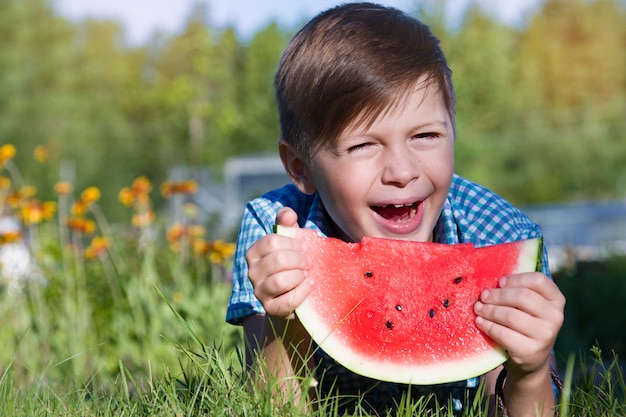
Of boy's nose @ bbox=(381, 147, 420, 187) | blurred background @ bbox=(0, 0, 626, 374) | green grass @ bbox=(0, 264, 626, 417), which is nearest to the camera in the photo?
green grass @ bbox=(0, 264, 626, 417)

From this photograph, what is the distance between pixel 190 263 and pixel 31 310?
51.0 inches

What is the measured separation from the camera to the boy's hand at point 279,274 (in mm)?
1878

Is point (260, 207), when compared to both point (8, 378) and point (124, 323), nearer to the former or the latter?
point (8, 378)

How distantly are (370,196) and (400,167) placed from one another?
124mm

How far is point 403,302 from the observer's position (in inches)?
86.3

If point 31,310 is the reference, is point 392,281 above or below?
above

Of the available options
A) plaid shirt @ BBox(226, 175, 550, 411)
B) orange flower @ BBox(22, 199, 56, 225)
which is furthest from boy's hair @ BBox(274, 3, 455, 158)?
orange flower @ BBox(22, 199, 56, 225)

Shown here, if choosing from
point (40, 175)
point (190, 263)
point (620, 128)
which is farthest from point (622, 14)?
point (190, 263)

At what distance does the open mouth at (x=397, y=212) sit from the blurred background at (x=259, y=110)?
1305cm

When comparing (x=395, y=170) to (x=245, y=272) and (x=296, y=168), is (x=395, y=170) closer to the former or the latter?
(x=296, y=168)

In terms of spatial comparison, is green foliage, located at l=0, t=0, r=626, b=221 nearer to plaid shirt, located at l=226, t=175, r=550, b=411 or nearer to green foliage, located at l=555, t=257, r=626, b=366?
green foliage, located at l=555, t=257, r=626, b=366

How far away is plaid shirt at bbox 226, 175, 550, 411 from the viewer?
2449mm

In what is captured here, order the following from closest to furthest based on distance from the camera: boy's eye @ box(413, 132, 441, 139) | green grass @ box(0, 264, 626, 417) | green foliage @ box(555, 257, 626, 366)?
green grass @ box(0, 264, 626, 417) < boy's eye @ box(413, 132, 441, 139) < green foliage @ box(555, 257, 626, 366)

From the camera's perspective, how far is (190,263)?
239 inches
